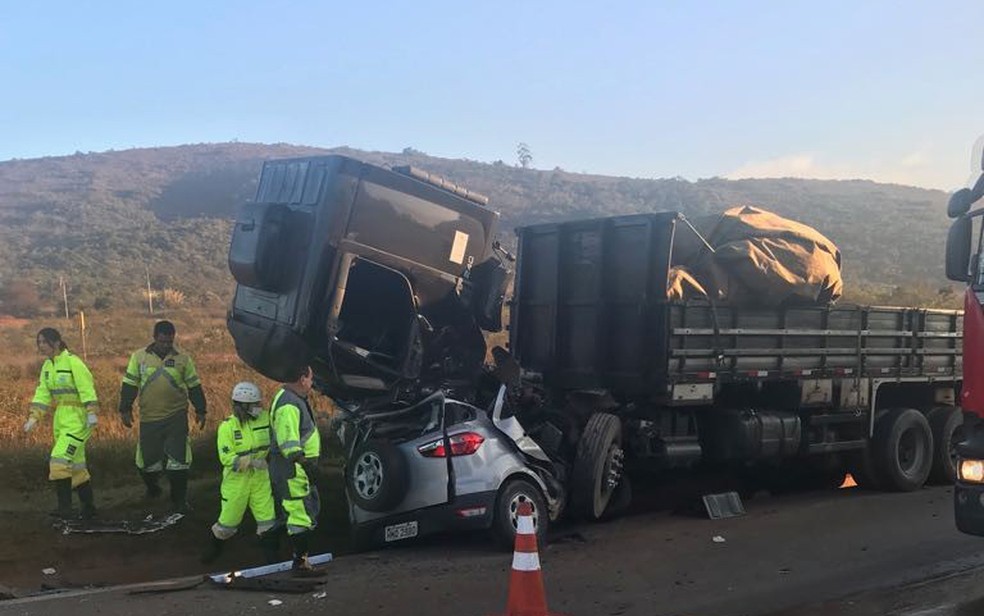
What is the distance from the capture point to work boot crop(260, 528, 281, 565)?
6871 mm

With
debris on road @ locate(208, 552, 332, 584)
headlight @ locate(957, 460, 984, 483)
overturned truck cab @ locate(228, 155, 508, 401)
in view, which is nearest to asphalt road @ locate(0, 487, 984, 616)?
debris on road @ locate(208, 552, 332, 584)

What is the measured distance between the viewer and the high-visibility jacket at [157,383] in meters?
8.77

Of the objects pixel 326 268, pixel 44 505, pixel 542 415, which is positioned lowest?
pixel 44 505

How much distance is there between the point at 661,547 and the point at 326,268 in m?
3.61

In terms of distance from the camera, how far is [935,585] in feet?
20.4

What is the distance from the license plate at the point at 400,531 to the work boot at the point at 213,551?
1279mm

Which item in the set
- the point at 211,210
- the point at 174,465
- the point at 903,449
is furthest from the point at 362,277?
the point at 211,210

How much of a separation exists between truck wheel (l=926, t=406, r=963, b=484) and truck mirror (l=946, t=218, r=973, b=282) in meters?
5.03

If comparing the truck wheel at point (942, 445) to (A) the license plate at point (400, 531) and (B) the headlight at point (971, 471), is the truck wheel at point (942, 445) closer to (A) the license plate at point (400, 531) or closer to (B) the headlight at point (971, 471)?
(B) the headlight at point (971, 471)

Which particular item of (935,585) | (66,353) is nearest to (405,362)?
(66,353)

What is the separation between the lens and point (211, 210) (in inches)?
2544

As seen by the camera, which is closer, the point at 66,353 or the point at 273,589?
the point at 273,589

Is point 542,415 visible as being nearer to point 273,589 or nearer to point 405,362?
point 405,362

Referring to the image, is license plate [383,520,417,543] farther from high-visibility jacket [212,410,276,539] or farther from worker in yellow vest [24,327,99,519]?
worker in yellow vest [24,327,99,519]
